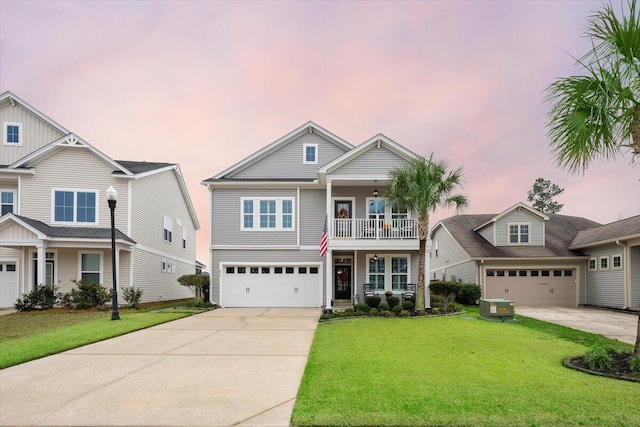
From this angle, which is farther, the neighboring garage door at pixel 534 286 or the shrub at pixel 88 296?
the neighboring garage door at pixel 534 286

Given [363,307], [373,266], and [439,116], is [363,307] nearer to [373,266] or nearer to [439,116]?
[373,266]

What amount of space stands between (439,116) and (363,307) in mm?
9290

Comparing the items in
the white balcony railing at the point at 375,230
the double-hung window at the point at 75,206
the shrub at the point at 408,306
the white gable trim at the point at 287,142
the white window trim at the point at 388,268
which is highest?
the white gable trim at the point at 287,142

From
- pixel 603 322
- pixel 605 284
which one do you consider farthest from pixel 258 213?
pixel 605 284

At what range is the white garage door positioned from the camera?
2088 centimetres

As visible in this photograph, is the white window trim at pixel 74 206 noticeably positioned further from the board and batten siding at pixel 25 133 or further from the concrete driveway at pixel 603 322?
the concrete driveway at pixel 603 322

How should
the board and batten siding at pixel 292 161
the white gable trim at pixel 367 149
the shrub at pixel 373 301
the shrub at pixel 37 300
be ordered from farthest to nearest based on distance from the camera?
the board and batten siding at pixel 292 161, the white gable trim at pixel 367 149, the shrub at pixel 37 300, the shrub at pixel 373 301

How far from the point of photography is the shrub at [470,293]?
23.2m

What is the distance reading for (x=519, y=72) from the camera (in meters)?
16.5

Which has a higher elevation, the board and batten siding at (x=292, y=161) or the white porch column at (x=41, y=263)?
the board and batten siding at (x=292, y=161)

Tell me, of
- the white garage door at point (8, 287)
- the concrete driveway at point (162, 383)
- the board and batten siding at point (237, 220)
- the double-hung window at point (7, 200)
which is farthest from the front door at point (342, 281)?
the double-hung window at point (7, 200)

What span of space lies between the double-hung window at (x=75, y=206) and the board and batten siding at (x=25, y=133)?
3731 mm

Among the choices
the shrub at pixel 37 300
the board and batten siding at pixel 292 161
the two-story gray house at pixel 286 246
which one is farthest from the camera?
the board and batten siding at pixel 292 161

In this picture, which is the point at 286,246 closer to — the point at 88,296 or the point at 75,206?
the point at 88,296
